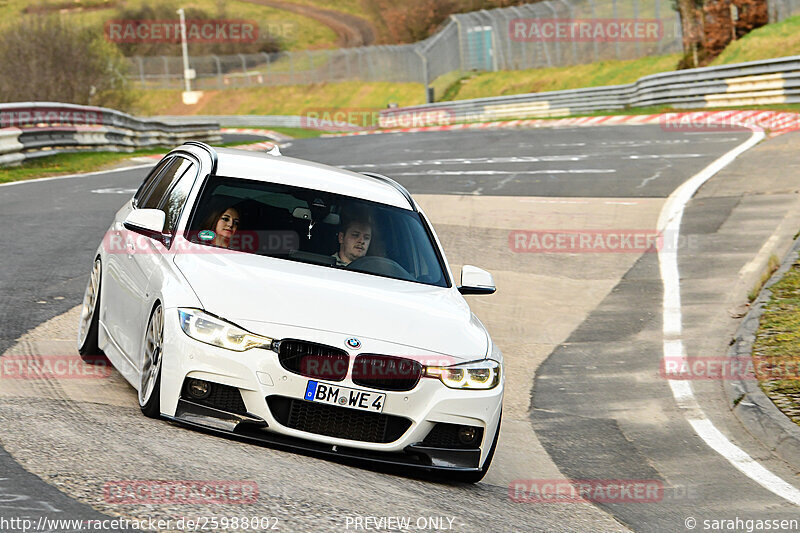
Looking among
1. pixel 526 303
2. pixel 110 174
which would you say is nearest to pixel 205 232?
pixel 526 303

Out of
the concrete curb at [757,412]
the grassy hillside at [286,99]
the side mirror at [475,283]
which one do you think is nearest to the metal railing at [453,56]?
the grassy hillside at [286,99]

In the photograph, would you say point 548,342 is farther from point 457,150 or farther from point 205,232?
point 457,150

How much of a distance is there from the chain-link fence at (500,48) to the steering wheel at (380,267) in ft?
121

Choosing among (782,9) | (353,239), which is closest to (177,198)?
(353,239)

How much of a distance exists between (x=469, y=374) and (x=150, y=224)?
2.22m

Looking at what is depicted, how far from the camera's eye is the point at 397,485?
5.92m

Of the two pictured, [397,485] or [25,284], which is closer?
[397,485]

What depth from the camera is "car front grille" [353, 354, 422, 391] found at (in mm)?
5938

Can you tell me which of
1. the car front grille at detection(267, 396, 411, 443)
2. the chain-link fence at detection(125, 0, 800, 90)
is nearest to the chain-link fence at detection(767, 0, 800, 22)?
the chain-link fence at detection(125, 0, 800, 90)

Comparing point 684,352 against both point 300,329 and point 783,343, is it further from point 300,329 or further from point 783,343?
point 300,329

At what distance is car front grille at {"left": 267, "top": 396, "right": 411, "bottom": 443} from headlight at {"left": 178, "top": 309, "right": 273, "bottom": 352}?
0.99 ft

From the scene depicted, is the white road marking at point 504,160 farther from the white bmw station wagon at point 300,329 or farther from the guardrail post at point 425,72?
the guardrail post at point 425,72

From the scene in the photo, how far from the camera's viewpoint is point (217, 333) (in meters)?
5.93

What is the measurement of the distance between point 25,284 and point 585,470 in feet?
18.2
